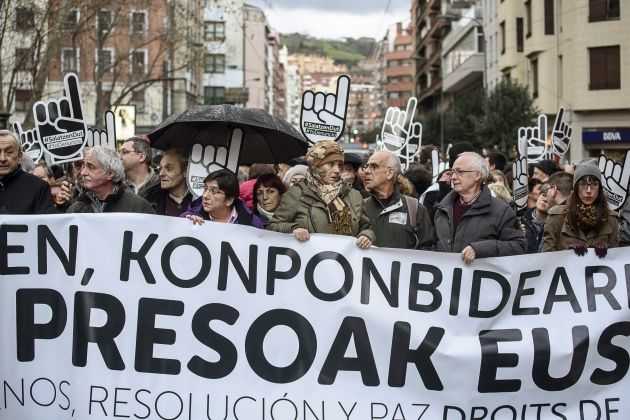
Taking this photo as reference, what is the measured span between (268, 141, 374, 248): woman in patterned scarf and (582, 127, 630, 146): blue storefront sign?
33194 mm

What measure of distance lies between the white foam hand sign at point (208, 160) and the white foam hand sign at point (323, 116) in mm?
1743

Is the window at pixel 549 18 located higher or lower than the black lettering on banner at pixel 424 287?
higher

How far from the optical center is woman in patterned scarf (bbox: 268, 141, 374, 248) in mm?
6344

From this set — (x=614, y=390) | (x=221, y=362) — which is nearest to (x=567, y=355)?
(x=614, y=390)

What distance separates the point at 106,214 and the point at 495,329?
2.23 meters

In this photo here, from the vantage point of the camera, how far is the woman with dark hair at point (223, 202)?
6406 mm

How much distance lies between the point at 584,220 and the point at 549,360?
48.4 inches

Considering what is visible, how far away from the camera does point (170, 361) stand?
572 centimetres

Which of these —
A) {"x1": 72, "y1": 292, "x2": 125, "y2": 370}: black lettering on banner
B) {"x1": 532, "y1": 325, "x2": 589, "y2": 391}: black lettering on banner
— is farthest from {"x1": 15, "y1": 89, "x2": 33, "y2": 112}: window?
{"x1": 532, "y1": 325, "x2": 589, "y2": 391}: black lettering on banner

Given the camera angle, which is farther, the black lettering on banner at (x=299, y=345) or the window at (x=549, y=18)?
the window at (x=549, y=18)

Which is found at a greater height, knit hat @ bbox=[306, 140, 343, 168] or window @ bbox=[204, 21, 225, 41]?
window @ bbox=[204, 21, 225, 41]

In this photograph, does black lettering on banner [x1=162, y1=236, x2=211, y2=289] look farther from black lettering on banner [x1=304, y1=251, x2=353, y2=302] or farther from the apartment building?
the apartment building

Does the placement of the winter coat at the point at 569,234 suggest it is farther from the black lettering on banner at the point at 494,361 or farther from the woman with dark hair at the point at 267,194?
the woman with dark hair at the point at 267,194

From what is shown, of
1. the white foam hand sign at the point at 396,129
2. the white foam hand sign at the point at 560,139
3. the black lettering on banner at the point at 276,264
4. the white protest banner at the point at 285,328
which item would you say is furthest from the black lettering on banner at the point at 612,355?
the white foam hand sign at the point at 560,139
